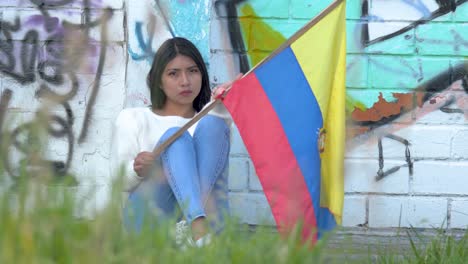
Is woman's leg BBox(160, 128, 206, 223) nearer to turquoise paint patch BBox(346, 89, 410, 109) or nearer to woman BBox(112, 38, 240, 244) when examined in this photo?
woman BBox(112, 38, 240, 244)

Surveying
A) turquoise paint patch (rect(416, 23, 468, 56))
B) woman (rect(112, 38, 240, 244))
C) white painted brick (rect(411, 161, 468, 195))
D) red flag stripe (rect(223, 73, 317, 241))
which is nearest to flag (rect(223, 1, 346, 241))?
red flag stripe (rect(223, 73, 317, 241))

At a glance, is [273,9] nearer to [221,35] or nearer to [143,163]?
[221,35]

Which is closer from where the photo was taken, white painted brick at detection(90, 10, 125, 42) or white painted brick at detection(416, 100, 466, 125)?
white painted brick at detection(90, 10, 125, 42)

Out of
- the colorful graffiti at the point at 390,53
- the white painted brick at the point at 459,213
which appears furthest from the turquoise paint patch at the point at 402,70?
the white painted brick at the point at 459,213

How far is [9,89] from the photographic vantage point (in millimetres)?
5605

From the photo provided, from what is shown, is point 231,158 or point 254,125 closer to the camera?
point 254,125

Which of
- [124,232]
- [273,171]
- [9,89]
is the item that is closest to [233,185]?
[9,89]

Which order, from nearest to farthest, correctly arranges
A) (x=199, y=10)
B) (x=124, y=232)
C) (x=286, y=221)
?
(x=124, y=232), (x=286, y=221), (x=199, y=10)

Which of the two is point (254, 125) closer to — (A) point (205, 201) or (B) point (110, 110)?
(A) point (205, 201)

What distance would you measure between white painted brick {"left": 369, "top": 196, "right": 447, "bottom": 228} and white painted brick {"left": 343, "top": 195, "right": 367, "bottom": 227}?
0.04 meters

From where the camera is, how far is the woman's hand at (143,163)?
418cm

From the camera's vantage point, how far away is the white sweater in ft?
14.3

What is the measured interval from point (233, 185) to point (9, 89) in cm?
124

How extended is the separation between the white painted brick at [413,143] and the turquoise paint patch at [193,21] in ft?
3.12
